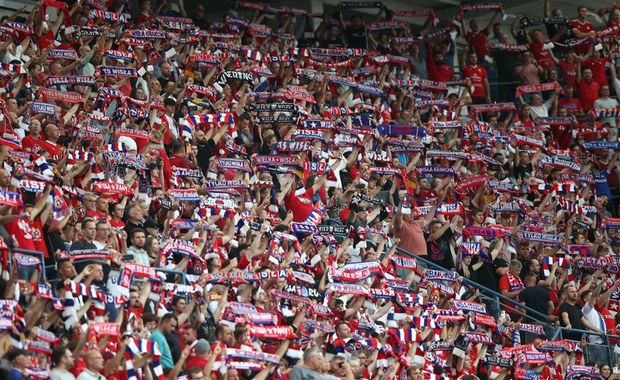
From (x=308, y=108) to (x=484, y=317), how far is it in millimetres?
5414

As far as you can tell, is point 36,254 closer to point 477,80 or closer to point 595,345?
point 595,345

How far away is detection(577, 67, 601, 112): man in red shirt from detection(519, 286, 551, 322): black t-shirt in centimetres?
801

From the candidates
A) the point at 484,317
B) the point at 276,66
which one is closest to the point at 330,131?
the point at 276,66

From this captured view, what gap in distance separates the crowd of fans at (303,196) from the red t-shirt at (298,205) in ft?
0.13

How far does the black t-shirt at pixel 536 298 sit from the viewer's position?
20594 mm

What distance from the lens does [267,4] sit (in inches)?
1082

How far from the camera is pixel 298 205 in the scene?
19562 mm

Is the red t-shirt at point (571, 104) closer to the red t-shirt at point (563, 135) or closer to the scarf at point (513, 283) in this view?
the red t-shirt at point (563, 135)

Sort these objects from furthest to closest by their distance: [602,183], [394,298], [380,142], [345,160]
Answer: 1. [602,183]
2. [380,142]
3. [345,160]
4. [394,298]

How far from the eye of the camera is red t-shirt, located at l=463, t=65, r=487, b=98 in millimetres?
27734

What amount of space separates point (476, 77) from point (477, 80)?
66 mm

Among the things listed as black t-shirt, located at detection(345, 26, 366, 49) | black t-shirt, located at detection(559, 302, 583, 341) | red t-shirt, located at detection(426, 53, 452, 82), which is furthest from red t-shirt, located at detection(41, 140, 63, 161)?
red t-shirt, located at detection(426, 53, 452, 82)

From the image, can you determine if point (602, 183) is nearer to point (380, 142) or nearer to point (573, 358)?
point (380, 142)

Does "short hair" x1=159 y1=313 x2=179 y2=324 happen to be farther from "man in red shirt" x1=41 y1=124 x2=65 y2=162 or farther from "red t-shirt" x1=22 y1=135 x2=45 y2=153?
"red t-shirt" x1=22 y1=135 x2=45 y2=153
